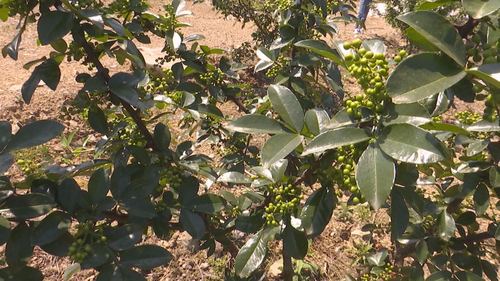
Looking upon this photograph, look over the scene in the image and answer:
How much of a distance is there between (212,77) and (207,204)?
759 mm

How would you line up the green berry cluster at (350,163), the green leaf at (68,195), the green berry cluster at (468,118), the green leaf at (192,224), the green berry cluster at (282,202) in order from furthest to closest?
the green berry cluster at (468,118), the green leaf at (192,224), the green berry cluster at (282,202), the green leaf at (68,195), the green berry cluster at (350,163)

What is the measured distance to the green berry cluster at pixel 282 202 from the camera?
1371 mm

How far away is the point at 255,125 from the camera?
1130 millimetres

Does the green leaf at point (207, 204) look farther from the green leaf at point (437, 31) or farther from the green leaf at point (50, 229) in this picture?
the green leaf at point (437, 31)

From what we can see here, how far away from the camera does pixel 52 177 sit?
53.4 inches

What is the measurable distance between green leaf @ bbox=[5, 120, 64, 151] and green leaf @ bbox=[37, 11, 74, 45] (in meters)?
0.24

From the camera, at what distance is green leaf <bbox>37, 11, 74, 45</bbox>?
1217 millimetres

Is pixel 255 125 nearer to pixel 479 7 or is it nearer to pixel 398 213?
pixel 398 213

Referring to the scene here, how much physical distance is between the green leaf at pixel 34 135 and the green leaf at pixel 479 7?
104 cm

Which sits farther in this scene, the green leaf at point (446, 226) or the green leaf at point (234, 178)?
the green leaf at point (446, 226)

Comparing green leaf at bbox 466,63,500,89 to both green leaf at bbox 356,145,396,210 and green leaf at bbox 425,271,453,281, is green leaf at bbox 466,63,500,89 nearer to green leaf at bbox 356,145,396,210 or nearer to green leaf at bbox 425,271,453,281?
green leaf at bbox 356,145,396,210


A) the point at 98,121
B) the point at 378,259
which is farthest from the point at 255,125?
the point at 378,259

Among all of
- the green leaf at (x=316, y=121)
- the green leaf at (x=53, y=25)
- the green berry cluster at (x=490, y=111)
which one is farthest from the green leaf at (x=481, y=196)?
the green leaf at (x=53, y=25)

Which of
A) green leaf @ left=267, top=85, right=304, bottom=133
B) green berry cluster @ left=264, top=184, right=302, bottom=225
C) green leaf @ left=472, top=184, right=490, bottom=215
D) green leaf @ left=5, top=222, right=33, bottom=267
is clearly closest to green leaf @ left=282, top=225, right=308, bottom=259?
green berry cluster @ left=264, top=184, right=302, bottom=225
